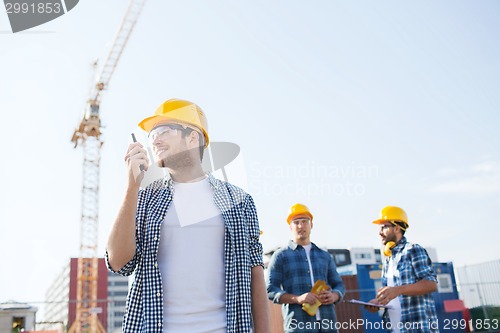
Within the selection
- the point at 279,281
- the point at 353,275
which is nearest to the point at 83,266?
the point at 353,275

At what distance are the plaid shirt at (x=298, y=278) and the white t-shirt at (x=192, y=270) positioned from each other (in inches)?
118

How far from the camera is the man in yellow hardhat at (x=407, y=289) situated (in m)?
4.41

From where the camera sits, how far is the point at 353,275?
18031 millimetres

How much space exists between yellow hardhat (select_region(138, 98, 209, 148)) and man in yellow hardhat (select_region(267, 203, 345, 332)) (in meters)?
2.88

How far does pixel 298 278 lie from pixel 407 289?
113cm

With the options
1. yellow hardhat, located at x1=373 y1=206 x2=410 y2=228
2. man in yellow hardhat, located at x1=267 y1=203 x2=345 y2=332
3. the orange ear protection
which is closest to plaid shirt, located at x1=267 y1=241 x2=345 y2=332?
man in yellow hardhat, located at x1=267 y1=203 x2=345 y2=332

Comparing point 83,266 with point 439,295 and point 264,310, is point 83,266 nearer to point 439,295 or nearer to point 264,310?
point 439,295

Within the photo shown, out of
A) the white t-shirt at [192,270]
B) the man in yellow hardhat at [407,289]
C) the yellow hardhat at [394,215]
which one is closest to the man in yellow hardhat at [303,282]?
the man in yellow hardhat at [407,289]

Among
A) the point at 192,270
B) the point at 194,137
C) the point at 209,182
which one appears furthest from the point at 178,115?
the point at 192,270

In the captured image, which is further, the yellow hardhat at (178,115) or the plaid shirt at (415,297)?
the plaid shirt at (415,297)

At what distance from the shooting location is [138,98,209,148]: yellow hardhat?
7.13 ft

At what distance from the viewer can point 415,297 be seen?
4523mm

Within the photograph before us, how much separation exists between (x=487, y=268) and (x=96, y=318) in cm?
1502

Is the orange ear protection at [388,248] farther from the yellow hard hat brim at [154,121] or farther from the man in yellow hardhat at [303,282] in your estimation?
the yellow hard hat brim at [154,121]
